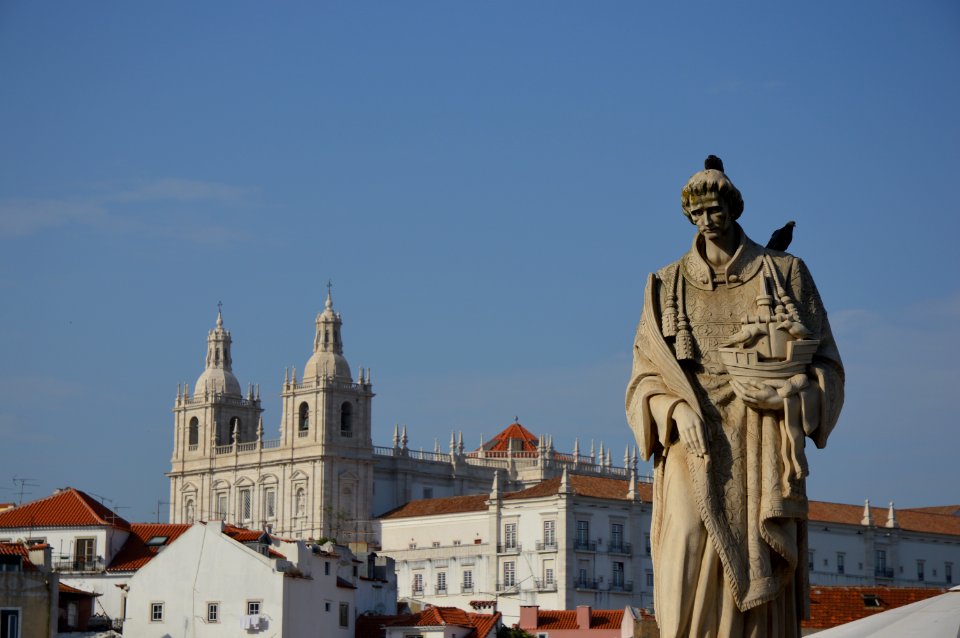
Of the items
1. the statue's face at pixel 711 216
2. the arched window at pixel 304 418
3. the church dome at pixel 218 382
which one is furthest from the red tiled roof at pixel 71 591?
the church dome at pixel 218 382

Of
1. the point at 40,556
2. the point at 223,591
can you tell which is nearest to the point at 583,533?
the point at 223,591

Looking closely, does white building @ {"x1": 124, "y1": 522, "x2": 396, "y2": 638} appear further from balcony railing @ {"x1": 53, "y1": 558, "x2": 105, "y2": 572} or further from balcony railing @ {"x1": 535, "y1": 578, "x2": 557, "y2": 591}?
balcony railing @ {"x1": 535, "y1": 578, "x2": 557, "y2": 591}

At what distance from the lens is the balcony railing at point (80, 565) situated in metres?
66.1

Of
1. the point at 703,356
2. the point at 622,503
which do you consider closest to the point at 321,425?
the point at 622,503

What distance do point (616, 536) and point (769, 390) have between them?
9972 cm

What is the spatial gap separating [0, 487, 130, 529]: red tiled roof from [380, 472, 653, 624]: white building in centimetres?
3369

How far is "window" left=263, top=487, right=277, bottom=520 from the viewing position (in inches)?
4938

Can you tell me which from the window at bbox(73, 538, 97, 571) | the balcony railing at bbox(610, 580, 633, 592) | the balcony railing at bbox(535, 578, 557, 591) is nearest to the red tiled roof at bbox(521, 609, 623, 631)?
the window at bbox(73, 538, 97, 571)

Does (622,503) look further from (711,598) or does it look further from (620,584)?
(711,598)

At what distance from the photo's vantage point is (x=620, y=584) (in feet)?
347

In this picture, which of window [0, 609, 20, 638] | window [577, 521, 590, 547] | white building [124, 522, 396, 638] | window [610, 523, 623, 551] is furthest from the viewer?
window [610, 523, 623, 551]

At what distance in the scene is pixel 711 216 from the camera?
27.1 ft

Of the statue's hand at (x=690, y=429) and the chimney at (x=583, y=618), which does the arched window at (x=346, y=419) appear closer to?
the chimney at (x=583, y=618)

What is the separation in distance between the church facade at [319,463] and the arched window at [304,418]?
6 centimetres
